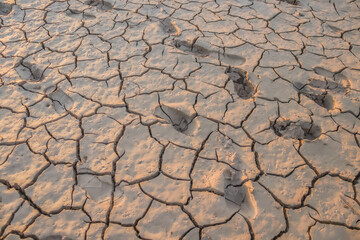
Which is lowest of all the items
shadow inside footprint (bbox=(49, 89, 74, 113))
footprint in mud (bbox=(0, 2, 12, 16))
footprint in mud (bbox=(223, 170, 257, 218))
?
footprint in mud (bbox=(223, 170, 257, 218))

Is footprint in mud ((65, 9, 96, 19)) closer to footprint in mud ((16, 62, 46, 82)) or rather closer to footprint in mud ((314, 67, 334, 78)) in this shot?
footprint in mud ((16, 62, 46, 82))

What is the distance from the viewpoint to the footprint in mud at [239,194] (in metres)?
1.57

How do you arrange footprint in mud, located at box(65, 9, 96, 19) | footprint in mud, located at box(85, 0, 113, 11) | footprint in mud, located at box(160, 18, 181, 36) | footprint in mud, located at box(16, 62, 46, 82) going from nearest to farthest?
footprint in mud, located at box(16, 62, 46, 82), footprint in mud, located at box(160, 18, 181, 36), footprint in mud, located at box(65, 9, 96, 19), footprint in mud, located at box(85, 0, 113, 11)

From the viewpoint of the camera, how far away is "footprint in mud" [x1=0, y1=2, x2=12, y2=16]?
2.96 meters

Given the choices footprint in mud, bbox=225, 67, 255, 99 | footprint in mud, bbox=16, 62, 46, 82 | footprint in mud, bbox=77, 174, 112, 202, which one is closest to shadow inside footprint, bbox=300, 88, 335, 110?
footprint in mud, bbox=225, 67, 255, 99

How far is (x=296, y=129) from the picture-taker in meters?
1.96

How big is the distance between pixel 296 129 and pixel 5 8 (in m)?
3.08

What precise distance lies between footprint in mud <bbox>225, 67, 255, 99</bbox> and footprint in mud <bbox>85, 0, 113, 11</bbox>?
1.55 m

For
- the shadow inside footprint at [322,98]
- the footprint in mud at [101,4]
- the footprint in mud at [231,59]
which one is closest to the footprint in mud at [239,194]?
the shadow inside footprint at [322,98]

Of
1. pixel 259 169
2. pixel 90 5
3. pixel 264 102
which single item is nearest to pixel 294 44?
pixel 264 102

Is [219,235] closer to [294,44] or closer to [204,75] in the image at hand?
[204,75]

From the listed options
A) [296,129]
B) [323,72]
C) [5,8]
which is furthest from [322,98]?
[5,8]

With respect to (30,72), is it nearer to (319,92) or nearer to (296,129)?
(296,129)

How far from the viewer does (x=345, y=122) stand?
79.1 inches
